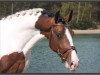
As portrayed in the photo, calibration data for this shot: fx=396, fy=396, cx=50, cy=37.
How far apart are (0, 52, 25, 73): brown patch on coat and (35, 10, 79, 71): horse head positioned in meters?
0.29

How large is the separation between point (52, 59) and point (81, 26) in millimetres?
10800

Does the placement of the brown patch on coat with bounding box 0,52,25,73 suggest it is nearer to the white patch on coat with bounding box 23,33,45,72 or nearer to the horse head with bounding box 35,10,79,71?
the white patch on coat with bounding box 23,33,45,72

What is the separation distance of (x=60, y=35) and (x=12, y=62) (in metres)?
0.50

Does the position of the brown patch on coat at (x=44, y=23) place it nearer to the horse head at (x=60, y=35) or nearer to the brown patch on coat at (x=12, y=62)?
the horse head at (x=60, y=35)

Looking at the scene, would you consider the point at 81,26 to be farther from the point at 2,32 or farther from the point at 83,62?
the point at 2,32

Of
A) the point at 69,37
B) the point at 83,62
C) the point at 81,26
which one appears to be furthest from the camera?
the point at 81,26

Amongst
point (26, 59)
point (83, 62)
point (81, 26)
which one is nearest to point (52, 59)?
point (83, 62)

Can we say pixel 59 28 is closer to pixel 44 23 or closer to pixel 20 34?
pixel 44 23

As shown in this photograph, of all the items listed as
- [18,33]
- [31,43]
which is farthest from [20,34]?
[31,43]

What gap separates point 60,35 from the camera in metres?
3.13

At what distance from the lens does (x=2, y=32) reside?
3.33 meters

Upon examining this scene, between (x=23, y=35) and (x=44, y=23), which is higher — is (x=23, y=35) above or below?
below

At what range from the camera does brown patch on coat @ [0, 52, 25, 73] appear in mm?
3303

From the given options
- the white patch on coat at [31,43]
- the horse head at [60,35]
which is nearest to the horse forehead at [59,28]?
the horse head at [60,35]
